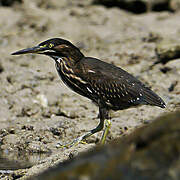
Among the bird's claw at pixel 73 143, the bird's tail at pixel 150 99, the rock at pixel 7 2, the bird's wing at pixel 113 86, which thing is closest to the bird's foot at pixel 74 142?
the bird's claw at pixel 73 143

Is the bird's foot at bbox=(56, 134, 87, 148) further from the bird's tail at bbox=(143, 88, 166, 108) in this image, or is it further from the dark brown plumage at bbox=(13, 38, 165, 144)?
the bird's tail at bbox=(143, 88, 166, 108)

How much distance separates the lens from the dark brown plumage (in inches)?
224

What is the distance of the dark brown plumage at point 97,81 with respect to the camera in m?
5.68

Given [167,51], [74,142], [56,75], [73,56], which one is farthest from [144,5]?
[74,142]

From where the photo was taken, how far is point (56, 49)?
19.3 ft

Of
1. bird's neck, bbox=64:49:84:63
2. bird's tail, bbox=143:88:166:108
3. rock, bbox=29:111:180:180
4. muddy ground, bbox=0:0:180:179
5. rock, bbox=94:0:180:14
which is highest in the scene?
rock, bbox=29:111:180:180

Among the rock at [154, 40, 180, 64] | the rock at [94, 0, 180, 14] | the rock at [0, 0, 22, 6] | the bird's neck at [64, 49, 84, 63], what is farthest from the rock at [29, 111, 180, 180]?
the rock at [0, 0, 22, 6]

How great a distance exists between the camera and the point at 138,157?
254cm

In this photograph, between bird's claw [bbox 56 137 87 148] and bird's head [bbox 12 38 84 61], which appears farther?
bird's head [bbox 12 38 84 61]

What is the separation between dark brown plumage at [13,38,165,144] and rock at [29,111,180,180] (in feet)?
9.92

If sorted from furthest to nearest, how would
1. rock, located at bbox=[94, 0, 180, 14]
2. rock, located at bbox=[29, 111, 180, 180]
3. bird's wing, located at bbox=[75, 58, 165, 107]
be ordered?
rock, located at bbox=[94, 0, 180, 14]
bird's wing, located at bbox=[75, 58, 165, 107]
rock, located at bbox=[29, 111, 180, 180]

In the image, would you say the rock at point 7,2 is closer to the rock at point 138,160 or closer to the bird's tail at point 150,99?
the bird's tail at point 150,99

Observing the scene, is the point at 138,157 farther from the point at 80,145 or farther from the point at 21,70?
the point at 21,70

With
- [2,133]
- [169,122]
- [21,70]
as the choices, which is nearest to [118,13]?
[21,70]
